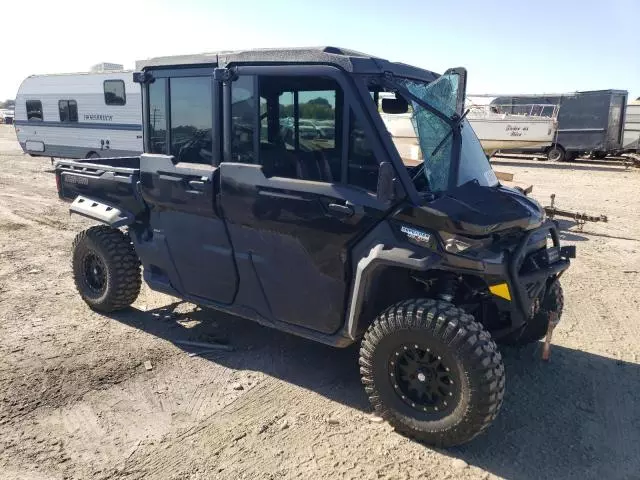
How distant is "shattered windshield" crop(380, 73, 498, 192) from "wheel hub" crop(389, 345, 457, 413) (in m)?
1.11

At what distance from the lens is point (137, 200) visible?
499cm

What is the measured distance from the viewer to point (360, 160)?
11.8 ft

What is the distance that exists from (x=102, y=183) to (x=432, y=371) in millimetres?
3723

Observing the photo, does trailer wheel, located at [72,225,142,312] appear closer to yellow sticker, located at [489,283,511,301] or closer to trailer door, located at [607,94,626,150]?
yellow sticker, located at [489,283,511,301]

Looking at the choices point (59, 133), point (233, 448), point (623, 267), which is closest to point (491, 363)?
point (233, 448)

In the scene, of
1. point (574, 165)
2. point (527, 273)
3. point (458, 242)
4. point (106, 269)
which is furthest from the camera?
point (574, 165)

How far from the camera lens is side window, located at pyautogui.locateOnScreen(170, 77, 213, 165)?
425 centimetres

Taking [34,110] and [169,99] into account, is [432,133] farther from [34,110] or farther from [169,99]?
[34,110]

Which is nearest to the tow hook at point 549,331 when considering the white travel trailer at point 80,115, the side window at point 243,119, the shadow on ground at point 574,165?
the side window at point 243,119

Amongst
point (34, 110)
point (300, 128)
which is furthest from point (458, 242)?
point (34, 110)

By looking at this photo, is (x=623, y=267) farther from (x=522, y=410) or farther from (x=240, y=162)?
(x=240, y=162)

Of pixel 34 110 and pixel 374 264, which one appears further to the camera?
pixel 34 110

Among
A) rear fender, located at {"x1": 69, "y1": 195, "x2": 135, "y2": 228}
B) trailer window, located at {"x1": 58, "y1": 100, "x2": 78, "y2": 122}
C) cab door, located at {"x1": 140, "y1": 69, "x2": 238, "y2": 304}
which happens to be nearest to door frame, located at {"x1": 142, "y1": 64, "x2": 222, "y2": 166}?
cab door, located at {"x1": 140, "y1": 69, "x2": 238, "y2": 304}

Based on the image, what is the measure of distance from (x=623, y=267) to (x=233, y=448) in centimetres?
616
